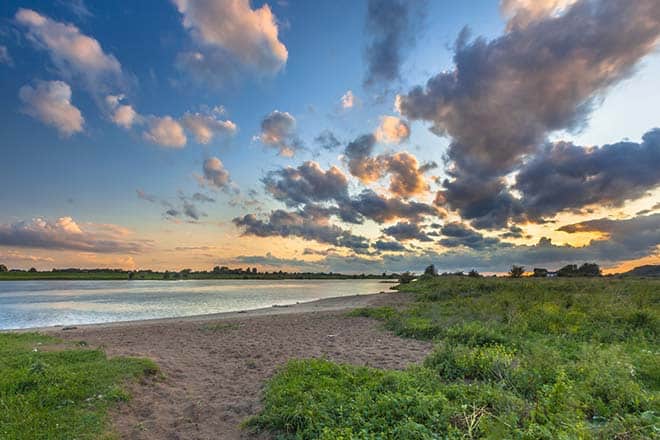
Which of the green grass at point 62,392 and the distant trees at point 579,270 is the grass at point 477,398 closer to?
the green grass at point 62,392

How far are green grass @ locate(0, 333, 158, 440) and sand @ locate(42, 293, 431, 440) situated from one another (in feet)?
1.47

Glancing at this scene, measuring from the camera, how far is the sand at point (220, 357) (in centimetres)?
645

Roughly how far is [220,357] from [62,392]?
210 inches

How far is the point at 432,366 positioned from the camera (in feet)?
25.7

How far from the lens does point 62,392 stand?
22.1ft

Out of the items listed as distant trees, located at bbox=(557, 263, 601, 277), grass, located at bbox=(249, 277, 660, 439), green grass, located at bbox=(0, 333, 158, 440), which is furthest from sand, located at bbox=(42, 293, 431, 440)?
distant trees, located at bbox=(557, 263, 601, 277)

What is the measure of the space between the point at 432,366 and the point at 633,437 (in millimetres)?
4203

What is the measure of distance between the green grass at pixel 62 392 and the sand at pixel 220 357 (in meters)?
0.45

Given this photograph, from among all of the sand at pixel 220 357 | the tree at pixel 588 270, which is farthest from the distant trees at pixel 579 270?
the sand at pixel 220 357

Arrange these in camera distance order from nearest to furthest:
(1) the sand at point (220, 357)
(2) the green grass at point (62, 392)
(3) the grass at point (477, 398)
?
(3) the grass at point (477, 398), (2) the green grass at point (62, 392), (1) the sand at point (220, 357)

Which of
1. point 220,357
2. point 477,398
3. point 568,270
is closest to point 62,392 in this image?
point 220,357

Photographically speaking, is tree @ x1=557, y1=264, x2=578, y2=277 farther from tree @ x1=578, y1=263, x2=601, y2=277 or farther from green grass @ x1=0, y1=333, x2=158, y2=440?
green grass @ x1=0, y1=333, x2=158, y2=440

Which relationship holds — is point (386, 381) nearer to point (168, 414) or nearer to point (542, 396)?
point (542, 396)

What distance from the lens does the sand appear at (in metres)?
6.45
